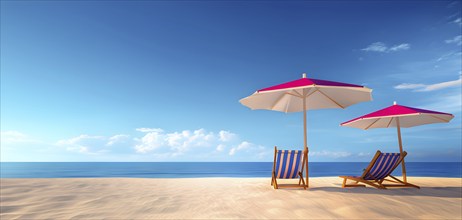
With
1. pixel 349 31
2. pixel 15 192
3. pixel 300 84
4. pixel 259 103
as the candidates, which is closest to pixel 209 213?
pixel 300 84

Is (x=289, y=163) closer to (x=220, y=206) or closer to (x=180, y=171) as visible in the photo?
(x=220, y=206)

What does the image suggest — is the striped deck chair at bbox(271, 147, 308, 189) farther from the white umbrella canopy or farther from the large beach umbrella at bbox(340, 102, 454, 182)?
the large beach umbrella at bbox(340, 102, 454, 182)

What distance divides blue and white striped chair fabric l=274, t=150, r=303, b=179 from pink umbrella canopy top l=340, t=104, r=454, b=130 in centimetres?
258

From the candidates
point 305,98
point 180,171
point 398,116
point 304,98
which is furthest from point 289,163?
point 180,171

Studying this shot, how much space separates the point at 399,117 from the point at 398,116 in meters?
1.61

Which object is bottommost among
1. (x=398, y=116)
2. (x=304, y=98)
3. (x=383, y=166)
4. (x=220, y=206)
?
(x=220, y=206)

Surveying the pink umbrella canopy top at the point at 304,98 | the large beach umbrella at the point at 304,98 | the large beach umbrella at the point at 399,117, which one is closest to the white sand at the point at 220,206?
the large beach umbrella at the point at 304,98

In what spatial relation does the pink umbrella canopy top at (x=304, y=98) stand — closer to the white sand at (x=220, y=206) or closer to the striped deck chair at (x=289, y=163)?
the striped deck chair at (x=289, y=163)

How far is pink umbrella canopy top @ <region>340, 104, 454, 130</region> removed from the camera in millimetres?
6539

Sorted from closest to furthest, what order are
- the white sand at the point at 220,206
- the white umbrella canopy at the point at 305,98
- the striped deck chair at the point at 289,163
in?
the white sand at the point at 220,206 < the striped deck chair at the point at 289,163 < the white umbrella canopy at the point at 305,98

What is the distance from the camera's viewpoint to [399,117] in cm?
808

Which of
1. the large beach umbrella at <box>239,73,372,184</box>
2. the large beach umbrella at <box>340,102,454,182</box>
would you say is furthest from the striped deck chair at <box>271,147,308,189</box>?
the large beach umbrella at <box>340,102,454,182</box>

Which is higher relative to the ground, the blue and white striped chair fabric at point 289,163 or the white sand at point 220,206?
the blue and white striped chair fabric at point 289,163

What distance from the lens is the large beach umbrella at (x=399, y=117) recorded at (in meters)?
6.55
